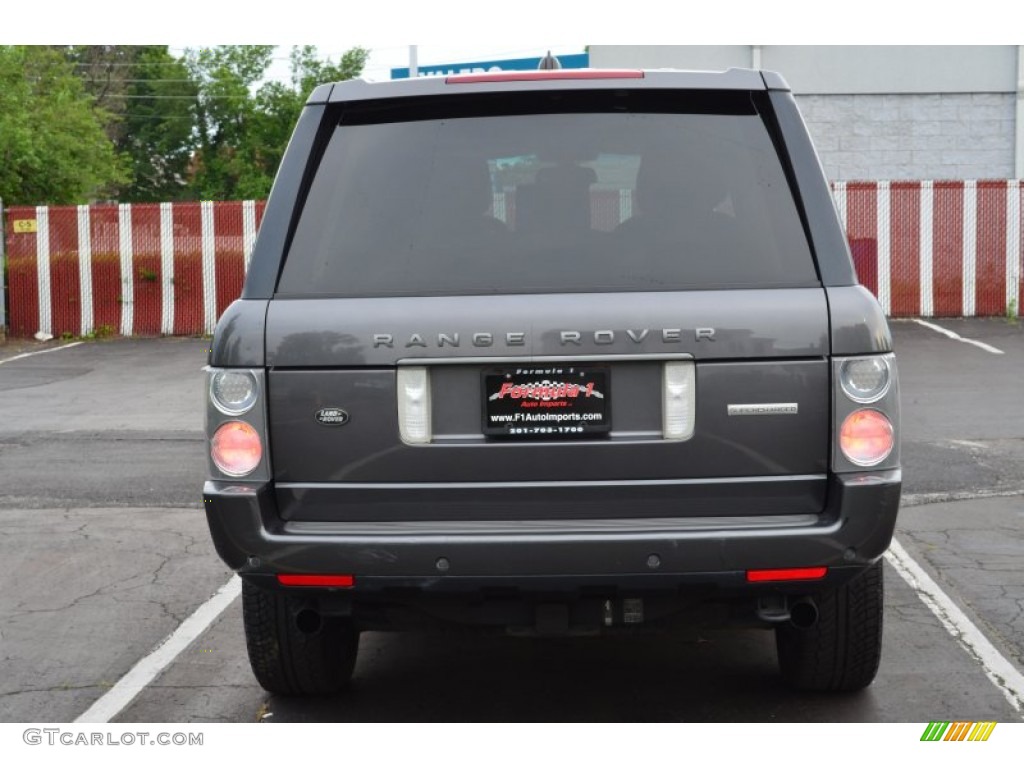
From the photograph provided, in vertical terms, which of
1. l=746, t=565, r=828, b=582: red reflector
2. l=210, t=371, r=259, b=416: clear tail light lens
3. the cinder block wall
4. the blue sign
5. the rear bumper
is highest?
the blue sign

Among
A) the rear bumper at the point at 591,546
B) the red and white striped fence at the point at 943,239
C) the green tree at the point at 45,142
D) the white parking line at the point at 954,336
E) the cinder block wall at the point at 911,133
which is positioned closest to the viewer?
the rear bumper at the point at 591,546

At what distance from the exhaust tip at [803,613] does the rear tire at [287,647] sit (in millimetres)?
1398

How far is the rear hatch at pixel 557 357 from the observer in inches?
157

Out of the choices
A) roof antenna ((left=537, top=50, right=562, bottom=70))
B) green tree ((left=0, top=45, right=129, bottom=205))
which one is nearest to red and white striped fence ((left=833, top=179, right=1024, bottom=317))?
green tree ((left=0, top=45, right=129, bottom=205))

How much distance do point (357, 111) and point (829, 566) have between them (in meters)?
1.96

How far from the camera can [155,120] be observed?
7819 cm

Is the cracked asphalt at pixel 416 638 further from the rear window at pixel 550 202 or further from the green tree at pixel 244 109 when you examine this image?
the green tree at pixel 244 109

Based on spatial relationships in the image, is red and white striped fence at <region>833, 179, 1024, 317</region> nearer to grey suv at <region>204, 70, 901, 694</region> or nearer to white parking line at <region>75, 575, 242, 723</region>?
white parking line at <region>75, 575, 242, 723</region>

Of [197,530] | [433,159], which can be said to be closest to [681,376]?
[433,159]

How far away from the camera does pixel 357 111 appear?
4.38 meters

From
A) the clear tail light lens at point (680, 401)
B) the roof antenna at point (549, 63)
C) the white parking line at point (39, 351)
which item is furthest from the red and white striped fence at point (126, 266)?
the clear tail light lens at point (680, 401)

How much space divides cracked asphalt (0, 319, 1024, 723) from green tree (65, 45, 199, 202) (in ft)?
223

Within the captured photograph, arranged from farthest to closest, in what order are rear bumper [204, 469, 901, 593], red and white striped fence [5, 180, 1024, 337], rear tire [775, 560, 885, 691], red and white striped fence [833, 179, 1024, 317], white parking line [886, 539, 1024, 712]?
red and white striped fence [5, 180, 1024, 337], red and white striped fence [833, 179, 1024, 317], white parking line [886, 539, 1024, 712], rear tire [775, 560, 885, 691], rear bumper [204, 469, 901, 593]

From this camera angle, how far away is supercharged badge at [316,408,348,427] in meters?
4.05
